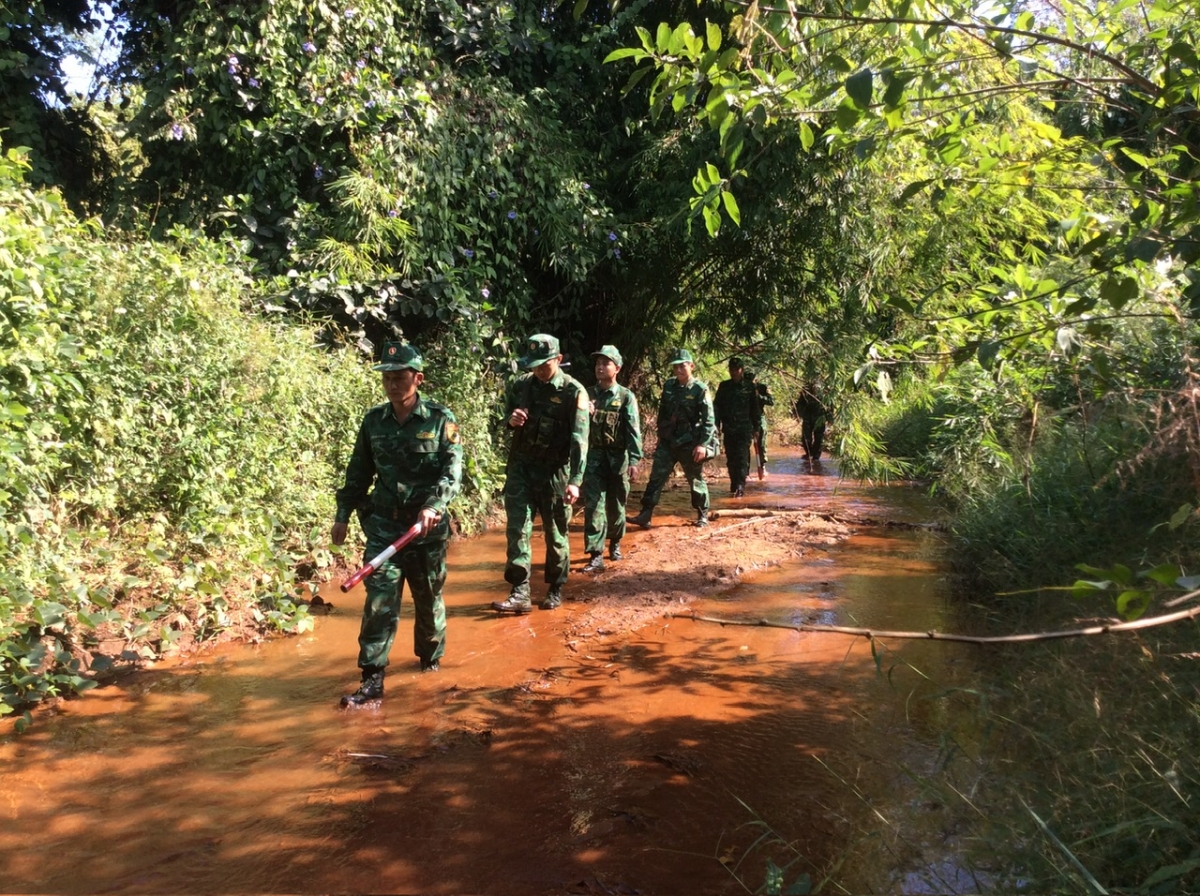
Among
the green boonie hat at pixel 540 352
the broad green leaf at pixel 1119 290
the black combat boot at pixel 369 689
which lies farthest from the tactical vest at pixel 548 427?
the broad green leaf at pixel 1119 290

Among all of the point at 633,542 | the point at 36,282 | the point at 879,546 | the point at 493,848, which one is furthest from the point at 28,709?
the point at 879,546

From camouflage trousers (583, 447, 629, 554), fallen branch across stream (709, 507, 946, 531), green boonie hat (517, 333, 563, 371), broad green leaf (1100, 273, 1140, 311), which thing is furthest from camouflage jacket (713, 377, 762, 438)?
broad green leaf (1100, 273, 1140, 311)

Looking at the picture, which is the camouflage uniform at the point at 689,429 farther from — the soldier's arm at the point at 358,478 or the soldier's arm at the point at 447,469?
the soldier's arm at the point at 358,478

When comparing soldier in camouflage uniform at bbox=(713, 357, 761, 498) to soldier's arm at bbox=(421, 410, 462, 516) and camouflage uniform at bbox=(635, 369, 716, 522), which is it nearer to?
camouflage uniform at bbox=(635, 369, 716, 522)

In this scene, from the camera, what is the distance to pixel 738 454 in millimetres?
11961

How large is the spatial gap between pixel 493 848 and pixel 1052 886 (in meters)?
1.96

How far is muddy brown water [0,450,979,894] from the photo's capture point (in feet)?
10.9

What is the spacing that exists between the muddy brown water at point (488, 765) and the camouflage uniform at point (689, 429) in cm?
336

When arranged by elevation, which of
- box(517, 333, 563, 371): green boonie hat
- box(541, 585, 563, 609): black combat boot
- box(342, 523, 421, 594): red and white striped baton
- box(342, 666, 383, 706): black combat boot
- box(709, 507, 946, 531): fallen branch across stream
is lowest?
box(342, 666, 383, 706): black combat boot

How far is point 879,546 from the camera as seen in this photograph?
9.09m

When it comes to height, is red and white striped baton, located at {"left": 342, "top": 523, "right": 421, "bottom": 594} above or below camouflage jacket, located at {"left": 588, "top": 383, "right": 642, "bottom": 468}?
below

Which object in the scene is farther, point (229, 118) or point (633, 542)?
point (633, 542)

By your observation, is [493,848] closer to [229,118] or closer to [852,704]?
[852,704]

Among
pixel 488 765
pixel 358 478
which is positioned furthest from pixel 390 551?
pixel 488 765
